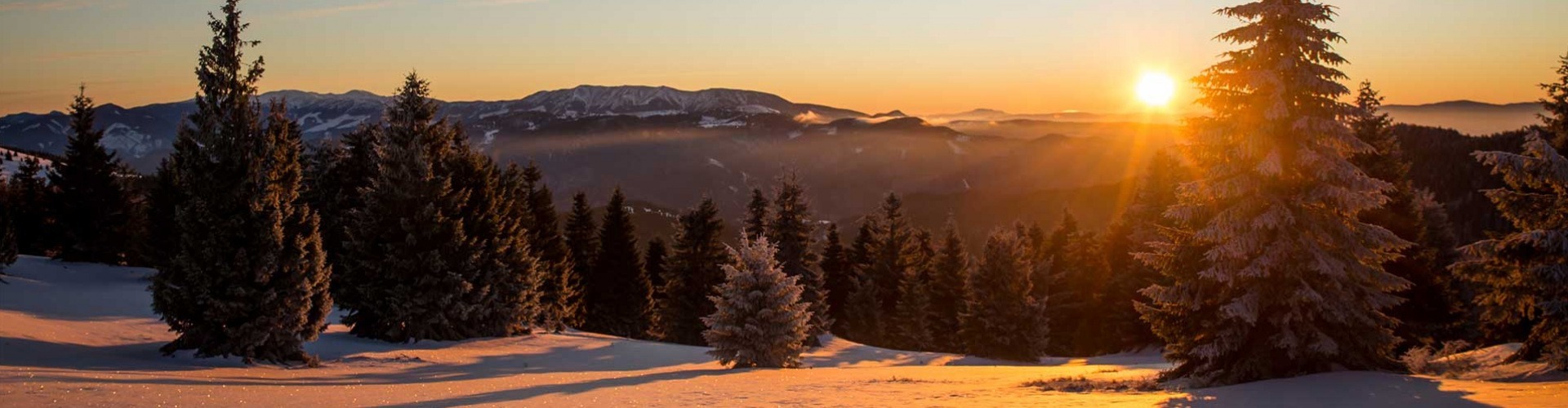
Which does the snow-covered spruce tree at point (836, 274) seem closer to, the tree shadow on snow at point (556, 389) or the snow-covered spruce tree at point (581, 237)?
the snow-covered spruce tree at point (581, 237)

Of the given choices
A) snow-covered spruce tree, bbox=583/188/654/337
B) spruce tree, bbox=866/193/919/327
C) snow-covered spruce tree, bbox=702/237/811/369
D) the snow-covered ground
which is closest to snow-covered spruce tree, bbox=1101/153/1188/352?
spruce tree, bbox=866/193/919/327

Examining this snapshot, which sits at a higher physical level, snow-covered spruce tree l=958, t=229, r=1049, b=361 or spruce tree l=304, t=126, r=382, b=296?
spruce tree l=304, t=126, r=382, b=296

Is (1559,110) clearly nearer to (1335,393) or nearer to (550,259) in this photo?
(1335,393)

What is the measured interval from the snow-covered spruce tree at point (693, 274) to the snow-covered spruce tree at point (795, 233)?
3353 mm

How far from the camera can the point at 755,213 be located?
59188 millimetres

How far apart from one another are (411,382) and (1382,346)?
790 inches

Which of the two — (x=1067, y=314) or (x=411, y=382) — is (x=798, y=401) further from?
(x=1067, y=314)

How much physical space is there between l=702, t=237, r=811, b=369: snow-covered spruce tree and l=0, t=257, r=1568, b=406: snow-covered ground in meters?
1.47

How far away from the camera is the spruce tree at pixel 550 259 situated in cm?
4680

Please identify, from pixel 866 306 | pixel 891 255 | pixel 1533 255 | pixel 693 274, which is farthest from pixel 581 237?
pixel 1533 255

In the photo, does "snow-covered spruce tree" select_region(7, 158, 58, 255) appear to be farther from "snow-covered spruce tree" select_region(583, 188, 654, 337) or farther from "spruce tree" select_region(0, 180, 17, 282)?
"snow-covered spruce tree" select_region(583, 188, 654, 337)

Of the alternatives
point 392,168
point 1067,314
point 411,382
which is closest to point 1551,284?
point 411,382

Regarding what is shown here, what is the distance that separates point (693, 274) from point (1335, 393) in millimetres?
39811

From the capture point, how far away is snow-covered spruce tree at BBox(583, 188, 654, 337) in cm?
6219
